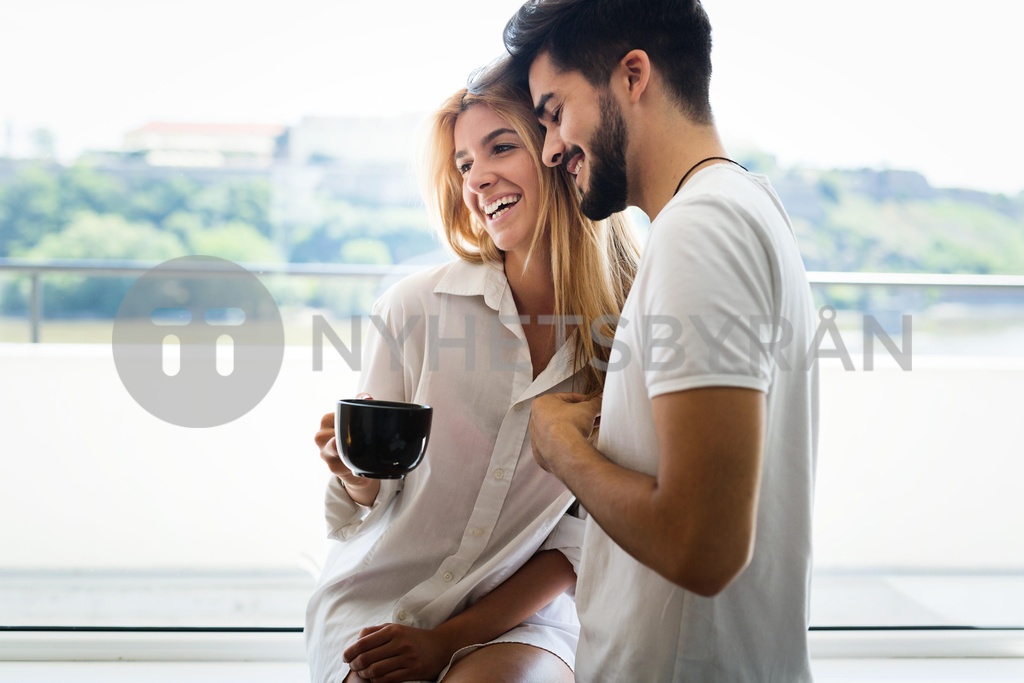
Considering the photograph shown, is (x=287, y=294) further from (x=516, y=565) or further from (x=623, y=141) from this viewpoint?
(x=623, y=141)

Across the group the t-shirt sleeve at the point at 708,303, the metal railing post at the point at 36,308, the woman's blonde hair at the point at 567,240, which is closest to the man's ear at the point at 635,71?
the t-shirt sleeve at the point at 708,303

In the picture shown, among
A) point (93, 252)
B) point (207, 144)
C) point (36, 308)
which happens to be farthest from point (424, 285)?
point (36, 308)

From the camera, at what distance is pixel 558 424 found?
39.4 inches

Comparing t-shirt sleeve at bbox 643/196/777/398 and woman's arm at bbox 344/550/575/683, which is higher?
t-shirt sleeve at bbox 643/196/777/398

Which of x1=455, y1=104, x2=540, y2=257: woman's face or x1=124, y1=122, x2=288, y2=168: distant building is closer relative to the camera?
x1=455, y1=104, x2=540, y2=257: woman's face

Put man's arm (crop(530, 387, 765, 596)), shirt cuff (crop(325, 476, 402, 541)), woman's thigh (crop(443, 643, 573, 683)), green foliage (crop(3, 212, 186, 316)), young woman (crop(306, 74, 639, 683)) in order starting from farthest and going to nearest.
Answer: green foliage (crop(3, 212, 186, 316)) < shirt cuff (crop(325, 476, 402, 541)) < young woman (crop(306, 74, 639, 683)) < woman's thigh (crop(443, 643, 573, 683)) < man's arm (crop(530, 387, 765, 596))

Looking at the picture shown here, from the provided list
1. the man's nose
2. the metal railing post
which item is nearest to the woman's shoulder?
the man's nose

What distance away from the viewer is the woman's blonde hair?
1.39m

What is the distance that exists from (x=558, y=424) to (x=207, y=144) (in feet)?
4.81

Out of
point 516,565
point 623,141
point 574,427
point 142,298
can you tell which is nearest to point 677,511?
point 574,427

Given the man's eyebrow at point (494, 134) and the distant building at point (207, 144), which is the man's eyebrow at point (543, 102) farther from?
the distant building at point (207, 144)

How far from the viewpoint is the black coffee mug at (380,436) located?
1.01 meters

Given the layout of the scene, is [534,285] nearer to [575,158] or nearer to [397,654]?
[575,158]

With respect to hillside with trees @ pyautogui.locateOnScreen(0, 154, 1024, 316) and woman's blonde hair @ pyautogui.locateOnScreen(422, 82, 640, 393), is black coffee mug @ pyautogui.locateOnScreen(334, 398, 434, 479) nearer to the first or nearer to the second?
woman's blonde hair @ pyautogui.locateOnScreen(422, 82, 640, 393)
